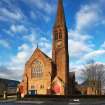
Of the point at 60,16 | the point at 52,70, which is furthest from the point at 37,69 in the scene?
the point at 60,16

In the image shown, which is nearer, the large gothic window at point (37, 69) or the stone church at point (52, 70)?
the stone church at point (52, 70)

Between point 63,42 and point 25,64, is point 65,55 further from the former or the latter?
point 25,64

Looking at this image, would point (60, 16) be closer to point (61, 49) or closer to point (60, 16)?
point (60, 16)

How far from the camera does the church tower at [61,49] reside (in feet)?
245

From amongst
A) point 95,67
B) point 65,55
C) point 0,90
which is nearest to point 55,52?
point 65,55

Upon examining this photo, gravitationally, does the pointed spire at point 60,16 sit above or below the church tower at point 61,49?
above

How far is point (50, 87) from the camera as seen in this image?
239ft

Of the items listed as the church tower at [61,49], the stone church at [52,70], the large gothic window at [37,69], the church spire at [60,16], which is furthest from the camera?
the church spire at [60,16]

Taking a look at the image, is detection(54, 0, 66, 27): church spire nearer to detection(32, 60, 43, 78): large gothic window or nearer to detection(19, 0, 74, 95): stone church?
detection(19, 0, 74, 95): stone church

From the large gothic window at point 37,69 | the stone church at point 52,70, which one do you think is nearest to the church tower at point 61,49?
the stone church at point 52,70

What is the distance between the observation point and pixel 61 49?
255 ft

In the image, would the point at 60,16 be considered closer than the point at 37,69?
No

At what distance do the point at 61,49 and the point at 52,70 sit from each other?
7.34m

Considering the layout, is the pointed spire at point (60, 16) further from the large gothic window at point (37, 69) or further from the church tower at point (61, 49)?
the large gothic window at point (37, 69)
